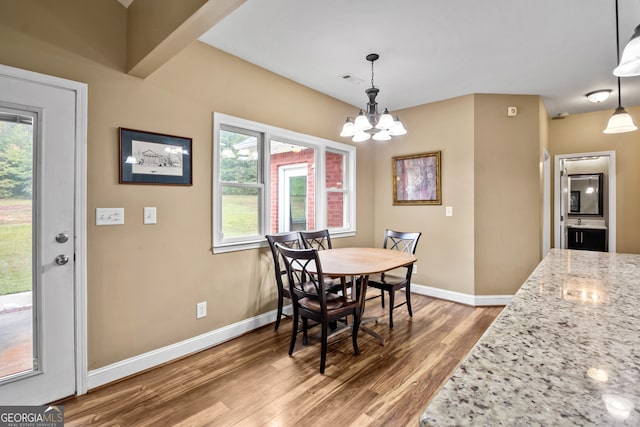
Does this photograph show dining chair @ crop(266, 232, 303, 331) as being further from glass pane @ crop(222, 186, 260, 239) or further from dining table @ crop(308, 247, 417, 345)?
dining table @ crop(308, 247, 417, 345)

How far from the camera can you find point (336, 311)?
231 cm

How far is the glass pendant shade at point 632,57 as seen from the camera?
122cm

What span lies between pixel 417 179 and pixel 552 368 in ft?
12.3

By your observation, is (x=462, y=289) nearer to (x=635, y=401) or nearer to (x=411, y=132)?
(x=411, y=132)

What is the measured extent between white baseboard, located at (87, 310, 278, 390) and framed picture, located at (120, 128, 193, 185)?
1297mm

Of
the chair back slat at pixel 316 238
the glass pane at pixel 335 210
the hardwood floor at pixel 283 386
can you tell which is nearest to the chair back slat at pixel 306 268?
the hardwood floor at pixel 283 386

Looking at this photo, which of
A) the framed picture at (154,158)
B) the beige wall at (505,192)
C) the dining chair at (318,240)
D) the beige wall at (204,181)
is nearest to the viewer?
the beige wall at (204,181)

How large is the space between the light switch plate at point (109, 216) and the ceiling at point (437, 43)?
1.56 m

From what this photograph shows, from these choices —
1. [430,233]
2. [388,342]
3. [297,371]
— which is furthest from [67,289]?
[430,233]

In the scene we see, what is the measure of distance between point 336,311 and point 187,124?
1929 mm

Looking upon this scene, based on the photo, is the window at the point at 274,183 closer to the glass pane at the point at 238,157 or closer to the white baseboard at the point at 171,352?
the glass pane at the point at 238,157

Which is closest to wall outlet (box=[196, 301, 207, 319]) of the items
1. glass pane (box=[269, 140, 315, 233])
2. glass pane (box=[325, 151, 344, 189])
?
glass pane (box=[269, 140, 315, 233])

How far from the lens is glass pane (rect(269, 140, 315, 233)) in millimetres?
3854

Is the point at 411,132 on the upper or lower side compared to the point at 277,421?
upper
